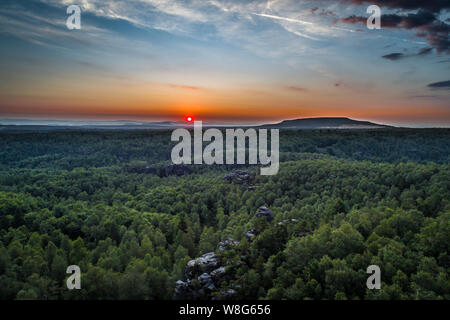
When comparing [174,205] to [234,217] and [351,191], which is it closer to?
[234,217]

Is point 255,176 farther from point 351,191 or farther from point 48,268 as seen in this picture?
point 48,268

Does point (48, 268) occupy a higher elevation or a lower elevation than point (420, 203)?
lower

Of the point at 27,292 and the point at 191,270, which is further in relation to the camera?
the point at 191,270

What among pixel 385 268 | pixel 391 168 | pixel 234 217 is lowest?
pixel 234 217

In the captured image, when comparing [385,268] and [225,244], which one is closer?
[385,268]

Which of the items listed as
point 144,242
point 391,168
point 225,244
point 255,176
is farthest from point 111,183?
point 391,168
